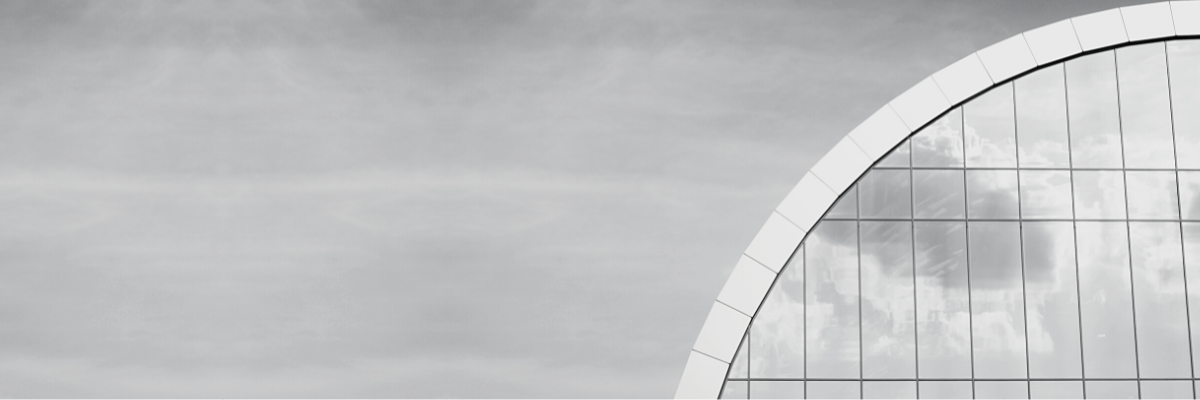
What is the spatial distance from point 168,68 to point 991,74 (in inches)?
853

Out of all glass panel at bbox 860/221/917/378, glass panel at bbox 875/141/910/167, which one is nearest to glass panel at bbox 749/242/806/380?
glass panel at bbox 860/221/917/378

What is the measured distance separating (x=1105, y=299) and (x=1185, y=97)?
5.72 meters

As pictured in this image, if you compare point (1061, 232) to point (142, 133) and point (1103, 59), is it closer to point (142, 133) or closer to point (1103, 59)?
point (1103, 59)

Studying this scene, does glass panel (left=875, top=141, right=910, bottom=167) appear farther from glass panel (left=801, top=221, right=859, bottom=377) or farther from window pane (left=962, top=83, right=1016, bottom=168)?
glass panel (left=801, top=221, right=859, bottom=377)

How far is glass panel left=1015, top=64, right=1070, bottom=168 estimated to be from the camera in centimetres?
2053

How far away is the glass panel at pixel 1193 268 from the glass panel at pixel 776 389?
941 centimetres

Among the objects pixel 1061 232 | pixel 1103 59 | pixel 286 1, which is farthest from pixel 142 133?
pixel 1103 59

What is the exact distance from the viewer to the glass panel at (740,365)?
1986cm

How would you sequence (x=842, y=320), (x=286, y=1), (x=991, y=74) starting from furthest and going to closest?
(x=286, y=1), (x=991, y=74), (x=842, y=320)

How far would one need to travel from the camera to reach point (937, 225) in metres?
20.0

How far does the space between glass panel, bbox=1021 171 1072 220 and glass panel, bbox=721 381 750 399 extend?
26.4 feet

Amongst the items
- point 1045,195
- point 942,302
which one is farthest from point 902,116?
point 942,302

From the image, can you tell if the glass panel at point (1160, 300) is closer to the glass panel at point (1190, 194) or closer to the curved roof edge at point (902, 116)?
the glass panel at point (1190, 194)

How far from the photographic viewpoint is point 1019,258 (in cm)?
1994
